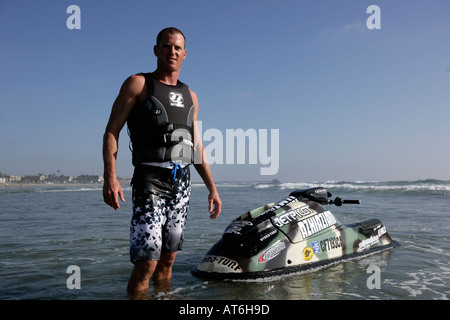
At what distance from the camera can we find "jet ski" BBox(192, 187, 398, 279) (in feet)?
13.2

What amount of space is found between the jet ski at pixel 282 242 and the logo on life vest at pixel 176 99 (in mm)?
1847

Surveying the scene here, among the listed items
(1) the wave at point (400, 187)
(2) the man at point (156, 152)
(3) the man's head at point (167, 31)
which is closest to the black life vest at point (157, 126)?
(2) the man at point (156, 152)

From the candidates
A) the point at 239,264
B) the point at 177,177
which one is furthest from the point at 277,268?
the point at 177,177

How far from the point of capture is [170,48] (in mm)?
3062

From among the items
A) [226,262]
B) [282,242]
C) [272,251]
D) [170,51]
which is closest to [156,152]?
[170,51]

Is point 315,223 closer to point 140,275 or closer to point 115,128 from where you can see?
point 140,275

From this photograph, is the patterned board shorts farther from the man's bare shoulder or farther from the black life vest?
the man's bare shoulder

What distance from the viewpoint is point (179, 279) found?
4.25 metres

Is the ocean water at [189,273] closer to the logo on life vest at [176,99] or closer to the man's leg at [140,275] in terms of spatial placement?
the man's leg at [140,275]

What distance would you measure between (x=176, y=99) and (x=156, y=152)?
52cm

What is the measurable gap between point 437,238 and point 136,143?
258 inches
